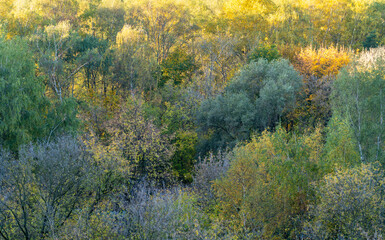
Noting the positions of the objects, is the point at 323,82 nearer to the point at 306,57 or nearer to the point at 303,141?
the point at 306,57

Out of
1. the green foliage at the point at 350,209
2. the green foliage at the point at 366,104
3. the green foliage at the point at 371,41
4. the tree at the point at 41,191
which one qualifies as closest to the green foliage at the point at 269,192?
the green foliage at the point at 350,209

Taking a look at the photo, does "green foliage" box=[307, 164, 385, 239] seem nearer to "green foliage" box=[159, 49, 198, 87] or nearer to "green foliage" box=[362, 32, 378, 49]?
"green foliage" box=[159, 49, 198, 87]

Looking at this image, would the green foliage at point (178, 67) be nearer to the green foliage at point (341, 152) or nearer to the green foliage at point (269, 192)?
the green foliage at point (269, 192)

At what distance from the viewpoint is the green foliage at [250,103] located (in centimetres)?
3491

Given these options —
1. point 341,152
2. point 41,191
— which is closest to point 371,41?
point 341,152

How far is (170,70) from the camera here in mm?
47344

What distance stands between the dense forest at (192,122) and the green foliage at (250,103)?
18 centimetres

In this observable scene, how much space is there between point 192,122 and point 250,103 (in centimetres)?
752

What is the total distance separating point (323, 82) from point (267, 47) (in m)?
7.91

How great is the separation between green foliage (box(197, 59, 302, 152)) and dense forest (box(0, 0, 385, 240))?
0.18m

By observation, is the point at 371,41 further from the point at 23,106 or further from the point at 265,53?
the point at 23,106

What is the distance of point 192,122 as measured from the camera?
4019 cm

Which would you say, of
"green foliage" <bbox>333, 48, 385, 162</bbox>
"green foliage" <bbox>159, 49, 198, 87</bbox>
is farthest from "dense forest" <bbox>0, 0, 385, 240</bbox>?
"green foliage" <bbox>159, 49, 198, 87</bbox>

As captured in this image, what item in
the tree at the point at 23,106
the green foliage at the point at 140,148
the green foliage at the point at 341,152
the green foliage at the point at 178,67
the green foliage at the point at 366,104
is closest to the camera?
the green foliage at the point at 341,152
